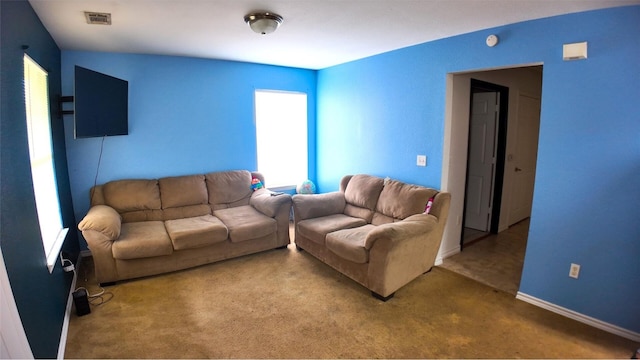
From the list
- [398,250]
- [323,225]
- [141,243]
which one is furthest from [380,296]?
[141,243]

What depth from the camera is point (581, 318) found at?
236 centimetres

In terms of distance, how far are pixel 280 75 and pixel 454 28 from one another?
254 centimetres

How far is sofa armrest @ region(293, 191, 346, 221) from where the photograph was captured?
3.57m

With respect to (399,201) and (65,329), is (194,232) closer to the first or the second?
(65,329)

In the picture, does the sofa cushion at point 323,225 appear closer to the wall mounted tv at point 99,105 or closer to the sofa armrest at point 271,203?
the sofa armrest at point 271,203

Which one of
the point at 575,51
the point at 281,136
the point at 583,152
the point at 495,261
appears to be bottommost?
the point at 495,261

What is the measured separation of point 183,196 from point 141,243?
37.3 inches

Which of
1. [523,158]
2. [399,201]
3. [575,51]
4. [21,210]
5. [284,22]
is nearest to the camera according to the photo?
[21,210]

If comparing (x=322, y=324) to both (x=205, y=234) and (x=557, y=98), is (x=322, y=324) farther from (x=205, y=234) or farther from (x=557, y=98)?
(x=557, y=98)

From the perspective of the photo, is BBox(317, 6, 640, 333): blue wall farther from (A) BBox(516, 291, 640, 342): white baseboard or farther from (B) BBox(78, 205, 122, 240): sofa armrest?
(B) BBox(78, 205, 122, 240): sofa armrest

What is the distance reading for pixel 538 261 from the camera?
2566 millimetres

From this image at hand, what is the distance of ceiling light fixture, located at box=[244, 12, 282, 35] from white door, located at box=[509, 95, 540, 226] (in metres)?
3.53

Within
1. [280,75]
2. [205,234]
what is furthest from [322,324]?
[280,75]

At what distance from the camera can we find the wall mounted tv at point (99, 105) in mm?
2643
